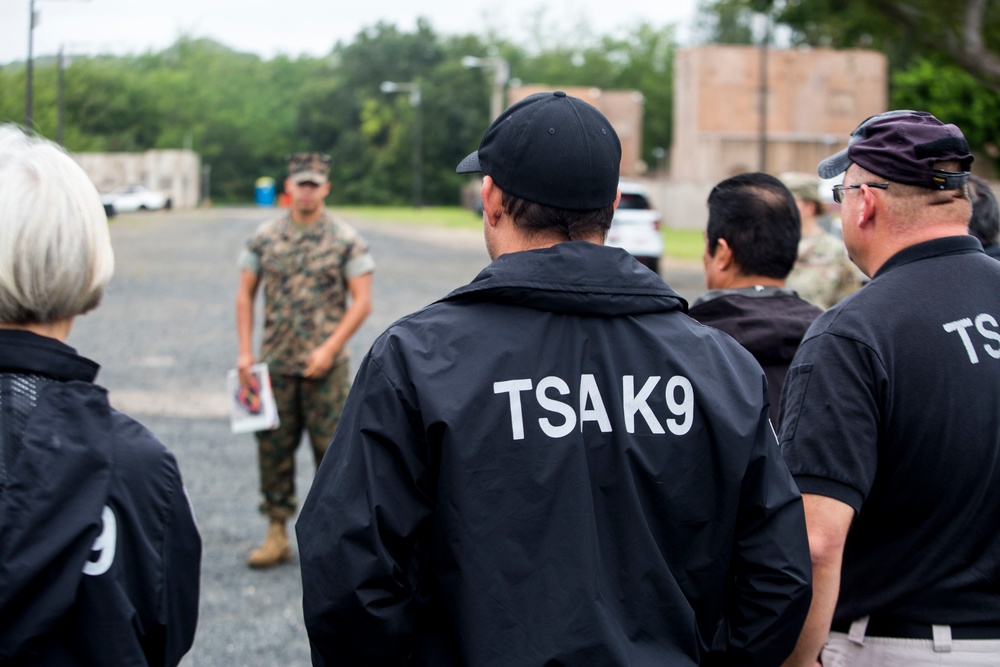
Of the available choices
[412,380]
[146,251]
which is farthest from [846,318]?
[146,251]

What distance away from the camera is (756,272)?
3262 mm

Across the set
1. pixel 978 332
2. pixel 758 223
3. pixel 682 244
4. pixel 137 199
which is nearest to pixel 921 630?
pixel 978 332

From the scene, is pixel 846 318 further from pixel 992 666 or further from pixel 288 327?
pixel 288 327

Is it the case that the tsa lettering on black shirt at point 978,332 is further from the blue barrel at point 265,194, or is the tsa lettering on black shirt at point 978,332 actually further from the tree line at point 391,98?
the blue barrel at point 265,194

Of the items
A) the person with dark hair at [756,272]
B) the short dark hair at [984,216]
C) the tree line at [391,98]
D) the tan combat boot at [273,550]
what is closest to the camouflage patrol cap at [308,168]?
the tan combat boot at [273,550]

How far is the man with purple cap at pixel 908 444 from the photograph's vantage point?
2.22m

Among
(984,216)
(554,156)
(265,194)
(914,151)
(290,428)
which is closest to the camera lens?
(554,156)

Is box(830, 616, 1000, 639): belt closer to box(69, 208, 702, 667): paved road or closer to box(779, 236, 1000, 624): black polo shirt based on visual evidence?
box(779, 236, 1000, 624): black polo shirt

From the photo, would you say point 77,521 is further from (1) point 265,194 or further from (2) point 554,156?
(1) point 265,194

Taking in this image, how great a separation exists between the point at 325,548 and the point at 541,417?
44 centimetres

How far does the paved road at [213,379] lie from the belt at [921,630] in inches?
111

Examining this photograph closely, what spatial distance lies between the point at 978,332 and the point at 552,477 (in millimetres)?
1046

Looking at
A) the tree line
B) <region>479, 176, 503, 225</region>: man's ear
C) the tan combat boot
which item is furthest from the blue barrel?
<region>479, 176, 503, 225</region>: man's ear

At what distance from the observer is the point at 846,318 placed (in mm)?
2293
